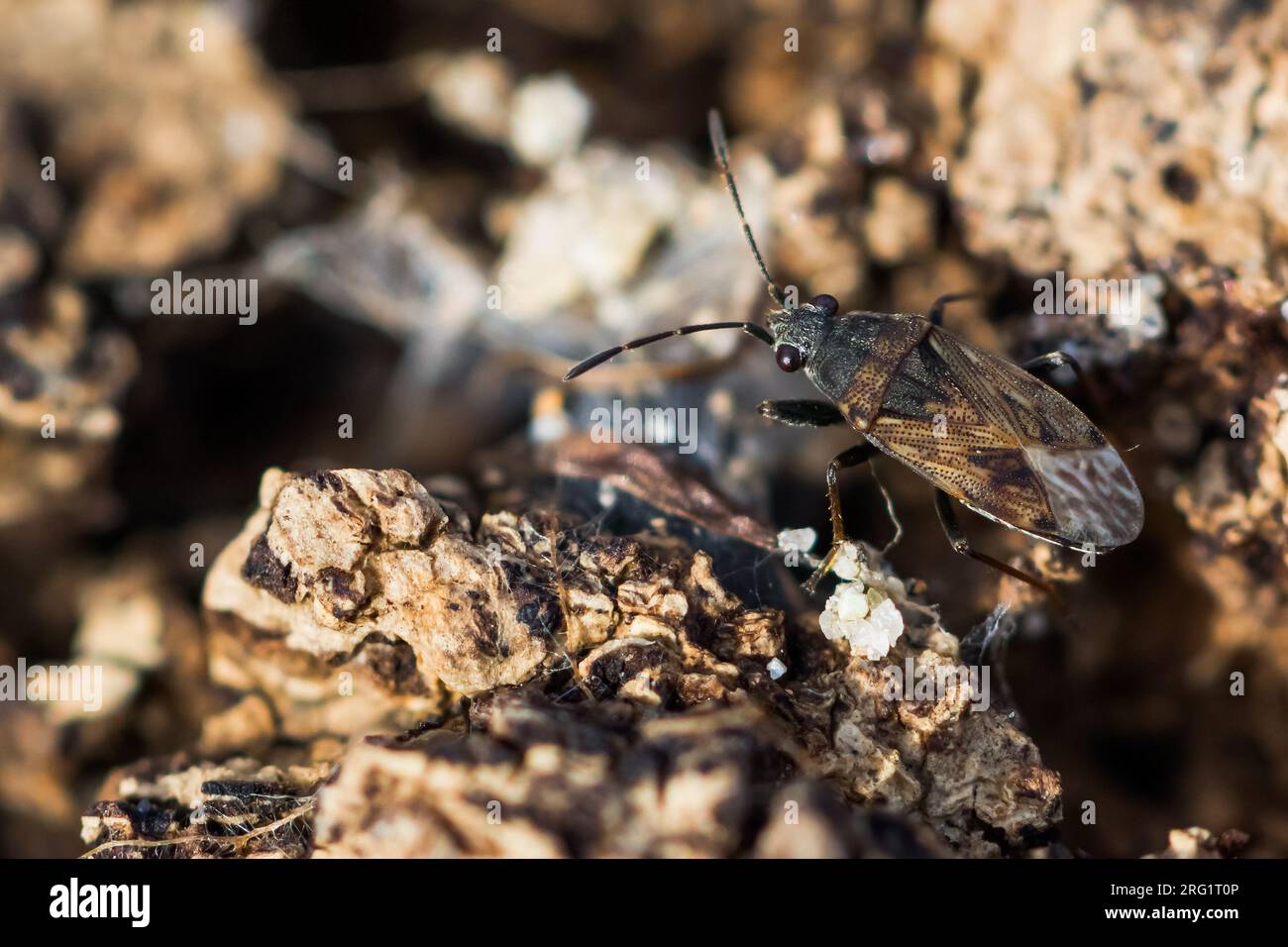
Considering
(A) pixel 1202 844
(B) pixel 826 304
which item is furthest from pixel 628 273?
(A) pixel 1202 844

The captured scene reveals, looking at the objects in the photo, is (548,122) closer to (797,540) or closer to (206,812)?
(797,540)

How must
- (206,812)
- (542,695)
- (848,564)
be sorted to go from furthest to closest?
1. (848,564)
2. (206,812)
3. (542,695)

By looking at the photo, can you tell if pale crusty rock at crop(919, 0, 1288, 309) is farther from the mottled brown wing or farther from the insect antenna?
the insect antenna

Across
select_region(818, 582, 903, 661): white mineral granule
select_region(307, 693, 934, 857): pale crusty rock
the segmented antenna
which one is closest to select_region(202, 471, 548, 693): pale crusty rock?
select_region(307, 693, 934, 857): pale crusty rock

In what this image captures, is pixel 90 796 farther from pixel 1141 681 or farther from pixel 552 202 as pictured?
pixel 1141 681

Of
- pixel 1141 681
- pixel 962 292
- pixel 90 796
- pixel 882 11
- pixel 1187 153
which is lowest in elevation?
pixel 90 796
